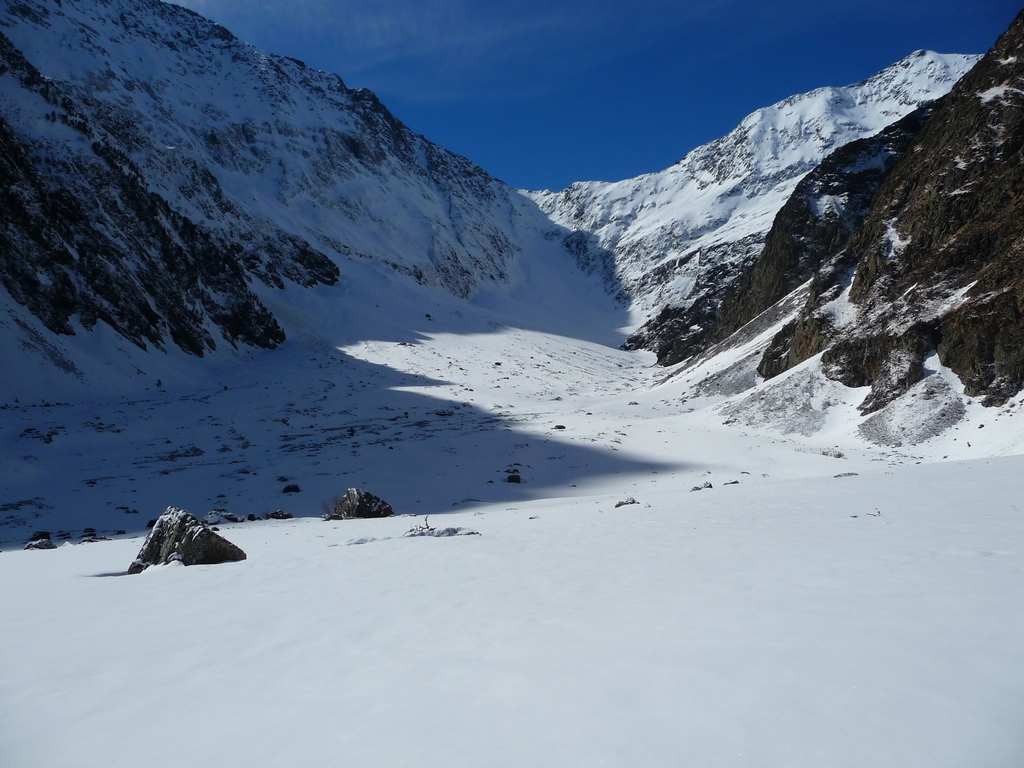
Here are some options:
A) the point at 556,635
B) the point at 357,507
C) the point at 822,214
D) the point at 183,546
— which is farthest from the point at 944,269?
the point at 183,546

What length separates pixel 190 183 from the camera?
6556cm

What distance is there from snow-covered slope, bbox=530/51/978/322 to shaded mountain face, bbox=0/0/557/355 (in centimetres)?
2929

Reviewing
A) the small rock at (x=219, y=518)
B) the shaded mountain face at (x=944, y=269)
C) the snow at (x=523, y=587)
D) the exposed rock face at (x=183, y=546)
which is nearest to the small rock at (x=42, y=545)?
the snow at (x=523, y=587)

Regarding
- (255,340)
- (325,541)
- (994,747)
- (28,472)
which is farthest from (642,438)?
A: (255,340)

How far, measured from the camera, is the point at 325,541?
33.8 feet

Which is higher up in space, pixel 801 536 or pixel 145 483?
pixel 145 483

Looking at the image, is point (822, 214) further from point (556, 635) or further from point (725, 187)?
A: point (725, 187)

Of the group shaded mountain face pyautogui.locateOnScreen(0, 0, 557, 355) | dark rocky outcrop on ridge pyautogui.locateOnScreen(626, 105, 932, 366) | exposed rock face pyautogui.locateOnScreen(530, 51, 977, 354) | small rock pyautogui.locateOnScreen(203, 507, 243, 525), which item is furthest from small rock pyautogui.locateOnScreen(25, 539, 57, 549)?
exposed rock face pyautogui.locateOnScreen(530, 51, 977, 354)

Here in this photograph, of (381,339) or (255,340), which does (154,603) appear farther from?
(381,339)

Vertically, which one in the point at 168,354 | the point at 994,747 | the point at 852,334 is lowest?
the point at 994,747

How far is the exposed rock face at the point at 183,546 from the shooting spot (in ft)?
27.9

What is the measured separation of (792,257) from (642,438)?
31.7 meters

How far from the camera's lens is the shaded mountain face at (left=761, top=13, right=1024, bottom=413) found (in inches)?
819

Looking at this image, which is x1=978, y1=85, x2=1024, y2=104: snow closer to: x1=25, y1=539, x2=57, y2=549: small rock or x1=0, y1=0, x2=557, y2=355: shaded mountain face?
x1=25, y1=539, x2=57, y2=549: small rock
